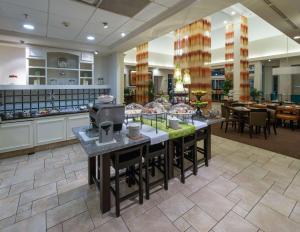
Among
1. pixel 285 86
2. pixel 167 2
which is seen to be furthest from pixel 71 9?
pixel 285 86

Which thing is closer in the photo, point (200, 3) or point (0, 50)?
point (200, 3)

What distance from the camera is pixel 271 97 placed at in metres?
9.30

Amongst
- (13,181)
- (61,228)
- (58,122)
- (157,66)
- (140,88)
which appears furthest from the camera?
(157,66)

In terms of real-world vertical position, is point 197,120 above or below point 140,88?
below

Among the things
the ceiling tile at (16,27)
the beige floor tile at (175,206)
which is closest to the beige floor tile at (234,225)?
the beige floor tile at (175,206)

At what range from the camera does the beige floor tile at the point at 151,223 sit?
1.83m

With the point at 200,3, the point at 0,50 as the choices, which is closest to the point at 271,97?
the point at 200,3

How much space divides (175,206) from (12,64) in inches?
199

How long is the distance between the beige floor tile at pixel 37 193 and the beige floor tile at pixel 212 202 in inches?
77.9

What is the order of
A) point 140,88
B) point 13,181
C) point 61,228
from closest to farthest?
point 61,228, point 13,181, point 140,88

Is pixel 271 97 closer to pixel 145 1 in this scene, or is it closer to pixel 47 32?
pixel 145 1

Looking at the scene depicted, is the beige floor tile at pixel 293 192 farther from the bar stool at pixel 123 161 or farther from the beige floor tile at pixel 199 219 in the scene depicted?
the bar stool at pixel 123 161

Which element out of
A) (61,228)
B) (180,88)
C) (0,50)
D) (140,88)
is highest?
(0,50)

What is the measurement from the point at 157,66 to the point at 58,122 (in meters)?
7.17
